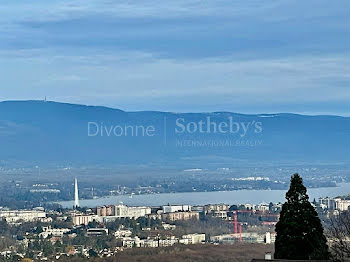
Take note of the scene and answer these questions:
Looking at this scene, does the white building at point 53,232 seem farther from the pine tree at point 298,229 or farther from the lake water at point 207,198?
the pine tree at point 298,229

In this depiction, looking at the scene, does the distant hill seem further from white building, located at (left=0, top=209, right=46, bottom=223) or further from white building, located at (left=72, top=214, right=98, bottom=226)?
white building, located at (left=72, top=214, right=98, bottom=226)

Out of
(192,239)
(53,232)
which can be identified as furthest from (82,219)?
(192,239)

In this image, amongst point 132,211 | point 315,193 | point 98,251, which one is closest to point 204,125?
point 315,193

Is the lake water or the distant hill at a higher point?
the distant hill

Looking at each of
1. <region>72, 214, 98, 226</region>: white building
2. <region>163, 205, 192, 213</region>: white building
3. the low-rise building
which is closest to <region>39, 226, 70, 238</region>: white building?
<region>72, 214, 98, 226</region>: white building

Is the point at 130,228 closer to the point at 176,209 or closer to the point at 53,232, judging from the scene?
the point at 53,232

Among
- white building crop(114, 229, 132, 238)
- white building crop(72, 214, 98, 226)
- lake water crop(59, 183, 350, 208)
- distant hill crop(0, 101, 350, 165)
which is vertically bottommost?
white building crop(114, 229, 132, 238)
